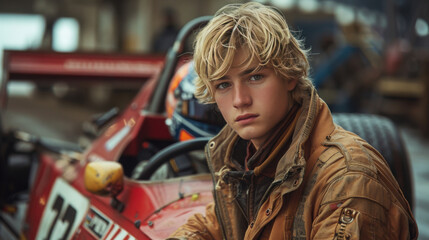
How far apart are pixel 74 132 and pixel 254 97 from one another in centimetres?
955

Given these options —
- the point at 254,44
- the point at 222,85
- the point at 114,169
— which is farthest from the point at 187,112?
the point at 254,44

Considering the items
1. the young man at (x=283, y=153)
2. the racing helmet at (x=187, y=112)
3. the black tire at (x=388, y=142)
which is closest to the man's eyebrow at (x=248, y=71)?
the young man at (x=283, y=153)

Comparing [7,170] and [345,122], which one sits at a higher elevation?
[345,122]

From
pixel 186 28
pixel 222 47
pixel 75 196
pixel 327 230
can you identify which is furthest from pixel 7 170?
pixel 327 230

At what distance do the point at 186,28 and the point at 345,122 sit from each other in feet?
3.37

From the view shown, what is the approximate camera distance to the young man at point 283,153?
1.37 m

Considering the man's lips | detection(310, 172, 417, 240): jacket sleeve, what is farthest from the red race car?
detection(310, 172, 417, 240): jacket sleeve

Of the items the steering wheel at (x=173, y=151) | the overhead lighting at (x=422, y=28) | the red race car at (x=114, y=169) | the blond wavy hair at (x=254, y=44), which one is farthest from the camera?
the overhead lighting at (x=422, y=28)

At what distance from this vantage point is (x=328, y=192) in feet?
4.59

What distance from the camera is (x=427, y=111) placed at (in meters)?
10.2

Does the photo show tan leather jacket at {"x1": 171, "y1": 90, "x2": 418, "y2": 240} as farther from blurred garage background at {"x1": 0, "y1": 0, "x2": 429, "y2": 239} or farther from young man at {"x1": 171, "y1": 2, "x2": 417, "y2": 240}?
blurred garage background at {"x1": 0, "y1": 0, "x2": 429, "y2": 239}

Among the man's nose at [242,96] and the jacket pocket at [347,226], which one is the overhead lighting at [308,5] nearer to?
the man's nose at [242,96]

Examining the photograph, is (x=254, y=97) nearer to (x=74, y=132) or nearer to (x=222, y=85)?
(x=222, y=85)

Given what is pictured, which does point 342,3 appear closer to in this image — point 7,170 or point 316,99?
point 7,170
